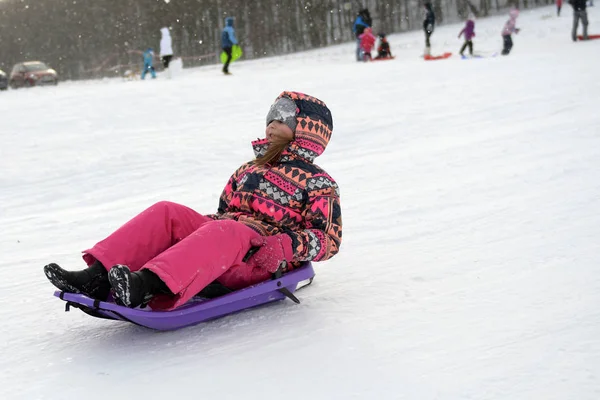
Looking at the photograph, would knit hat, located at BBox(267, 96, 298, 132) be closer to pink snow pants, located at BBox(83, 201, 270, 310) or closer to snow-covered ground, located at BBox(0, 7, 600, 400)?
pink snow pants, located at BBox(83, 201, 270, 310)

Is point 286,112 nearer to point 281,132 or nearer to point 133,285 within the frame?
point 281,132

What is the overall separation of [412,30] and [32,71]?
15164mm

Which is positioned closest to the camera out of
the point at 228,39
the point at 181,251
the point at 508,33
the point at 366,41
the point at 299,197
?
the point at 181,251

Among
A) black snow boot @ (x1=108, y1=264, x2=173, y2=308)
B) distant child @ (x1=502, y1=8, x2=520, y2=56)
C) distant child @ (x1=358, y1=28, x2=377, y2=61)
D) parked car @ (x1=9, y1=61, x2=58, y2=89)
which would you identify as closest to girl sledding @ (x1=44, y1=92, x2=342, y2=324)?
black snow boot @ (x1=108, y1=264, x2=173, y2=308)

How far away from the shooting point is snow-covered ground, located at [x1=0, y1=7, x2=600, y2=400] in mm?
2115

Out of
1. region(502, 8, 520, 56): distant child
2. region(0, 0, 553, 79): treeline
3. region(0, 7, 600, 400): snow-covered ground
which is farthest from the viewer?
region(0, 0, 553, 79): treeline

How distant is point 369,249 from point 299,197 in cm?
99

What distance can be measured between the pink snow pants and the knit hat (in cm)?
54

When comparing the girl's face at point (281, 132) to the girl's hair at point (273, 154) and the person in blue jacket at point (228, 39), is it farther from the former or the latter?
the person in blue jacket at point (228, 39)

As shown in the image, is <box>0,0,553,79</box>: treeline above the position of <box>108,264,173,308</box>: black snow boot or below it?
above

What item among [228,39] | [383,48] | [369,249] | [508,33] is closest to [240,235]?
[369,249]

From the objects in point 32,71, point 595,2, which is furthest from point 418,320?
point 595,2

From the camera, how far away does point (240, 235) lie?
2.48m

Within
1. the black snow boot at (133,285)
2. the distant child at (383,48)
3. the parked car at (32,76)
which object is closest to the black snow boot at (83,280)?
the black snow boot at (133,285)
